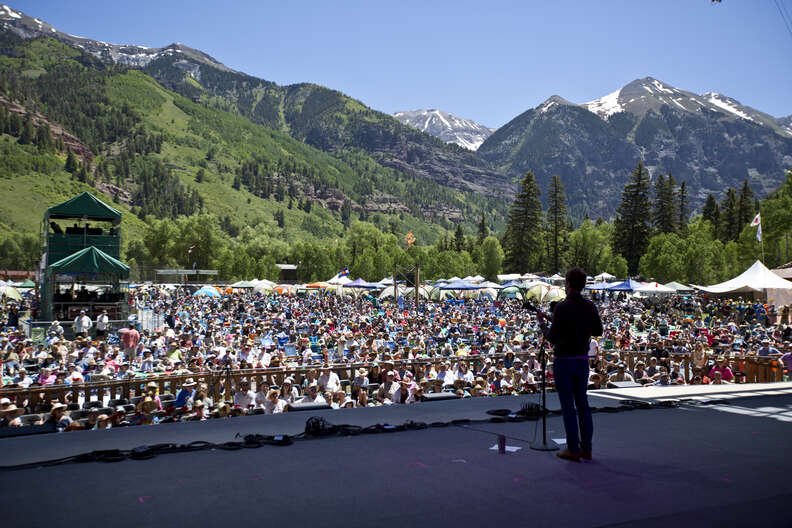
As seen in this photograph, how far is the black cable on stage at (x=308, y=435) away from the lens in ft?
12.5

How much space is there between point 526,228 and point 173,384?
64652 millimetres

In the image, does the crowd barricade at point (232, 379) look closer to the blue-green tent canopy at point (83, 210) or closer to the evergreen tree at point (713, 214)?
the blue-green tent canopy at point (83, 210)

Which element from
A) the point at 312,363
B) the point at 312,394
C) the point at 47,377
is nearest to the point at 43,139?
the point at 312,363

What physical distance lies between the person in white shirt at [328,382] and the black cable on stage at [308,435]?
12.5 feet

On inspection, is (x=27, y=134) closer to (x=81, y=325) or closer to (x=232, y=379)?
(x=81, y=325)

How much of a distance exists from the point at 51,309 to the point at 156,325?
348cm

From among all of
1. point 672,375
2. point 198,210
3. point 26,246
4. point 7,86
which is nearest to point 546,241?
point 672,375

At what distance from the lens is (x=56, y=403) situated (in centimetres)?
723

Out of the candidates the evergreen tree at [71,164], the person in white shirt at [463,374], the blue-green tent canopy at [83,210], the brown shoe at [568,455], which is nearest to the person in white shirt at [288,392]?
the person in white shirt at [463,374]

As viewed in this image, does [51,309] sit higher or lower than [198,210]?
lower

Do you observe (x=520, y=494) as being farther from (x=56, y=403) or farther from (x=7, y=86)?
(x=7, y=86)

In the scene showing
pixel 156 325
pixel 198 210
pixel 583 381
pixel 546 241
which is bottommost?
pixel 156 325

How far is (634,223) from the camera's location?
63.6 m

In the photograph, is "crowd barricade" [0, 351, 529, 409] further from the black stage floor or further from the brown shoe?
the brown shoe
